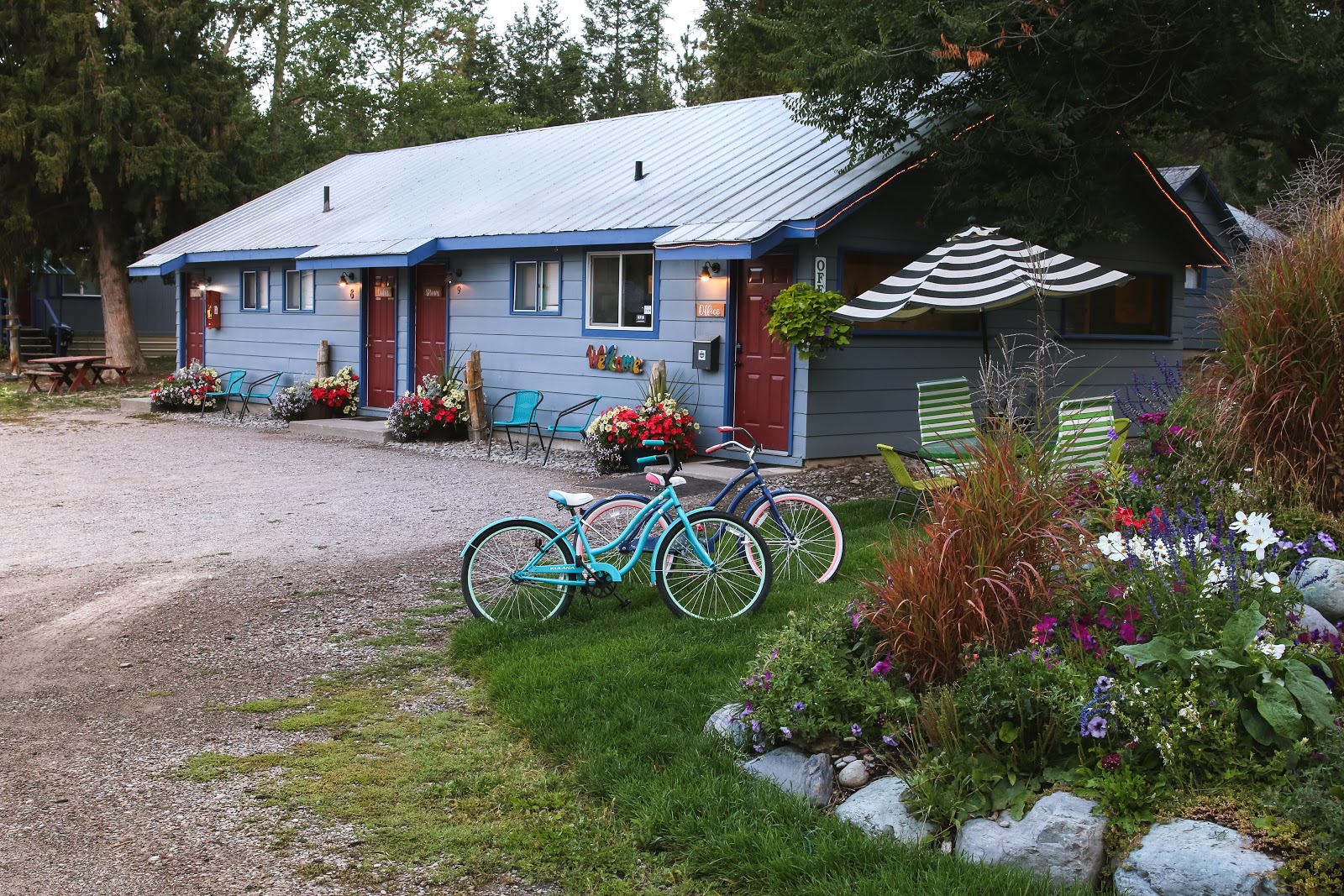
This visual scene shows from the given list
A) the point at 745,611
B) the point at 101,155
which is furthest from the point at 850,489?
the point at 101,155

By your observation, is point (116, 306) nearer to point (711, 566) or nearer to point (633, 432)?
point (633, 432)

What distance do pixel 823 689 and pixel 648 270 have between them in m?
10.2

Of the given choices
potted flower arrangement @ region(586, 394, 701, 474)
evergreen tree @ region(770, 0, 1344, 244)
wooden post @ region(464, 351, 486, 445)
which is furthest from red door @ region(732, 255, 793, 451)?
wooden post @ region(464, 351, 486, 445)

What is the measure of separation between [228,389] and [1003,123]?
44.4ft

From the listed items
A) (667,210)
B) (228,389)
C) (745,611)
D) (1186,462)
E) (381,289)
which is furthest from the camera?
(228,389)

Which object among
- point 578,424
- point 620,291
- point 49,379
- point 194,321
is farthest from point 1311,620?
point 49,379

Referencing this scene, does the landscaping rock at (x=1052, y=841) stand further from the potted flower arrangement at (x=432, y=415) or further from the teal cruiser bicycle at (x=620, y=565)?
the potted flower arrangement at (x=432, y=415)

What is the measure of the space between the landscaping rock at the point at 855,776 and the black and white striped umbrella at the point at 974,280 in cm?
595

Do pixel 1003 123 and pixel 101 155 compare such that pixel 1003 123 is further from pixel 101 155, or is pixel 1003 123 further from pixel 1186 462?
pixel 101 155

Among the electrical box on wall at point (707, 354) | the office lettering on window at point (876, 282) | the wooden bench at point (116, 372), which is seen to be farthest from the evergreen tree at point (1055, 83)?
the wooden bench at point (116, 372)

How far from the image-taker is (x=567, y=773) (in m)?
4.24

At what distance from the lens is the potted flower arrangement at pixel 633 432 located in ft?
40.2

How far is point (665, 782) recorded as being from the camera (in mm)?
4008

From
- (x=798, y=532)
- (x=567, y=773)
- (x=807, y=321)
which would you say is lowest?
(x=567, y=773)
